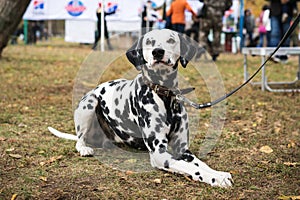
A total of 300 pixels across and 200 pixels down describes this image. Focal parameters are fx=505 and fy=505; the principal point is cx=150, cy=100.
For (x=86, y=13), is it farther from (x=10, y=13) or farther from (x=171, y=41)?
(x=171, y=41)

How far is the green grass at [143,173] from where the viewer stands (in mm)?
3453

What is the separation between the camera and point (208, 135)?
5.33 metres

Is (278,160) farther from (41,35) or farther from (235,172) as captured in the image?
(41,35)

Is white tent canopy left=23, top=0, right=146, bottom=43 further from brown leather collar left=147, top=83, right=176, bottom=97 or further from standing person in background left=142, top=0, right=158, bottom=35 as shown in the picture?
brown leather collar left=147, top=83, right=176, bottom=97

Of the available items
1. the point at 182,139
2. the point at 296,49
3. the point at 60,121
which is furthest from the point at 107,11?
the point at 182,139

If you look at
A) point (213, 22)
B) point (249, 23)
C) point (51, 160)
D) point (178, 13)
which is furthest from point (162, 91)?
point (249, 23)

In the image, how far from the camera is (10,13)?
738 centimetres

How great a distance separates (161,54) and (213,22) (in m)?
11.2

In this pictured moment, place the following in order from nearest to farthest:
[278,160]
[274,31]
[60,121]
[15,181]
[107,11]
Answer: [15,181] → [278,160] → [60,121] → [274,31] → [107,11]

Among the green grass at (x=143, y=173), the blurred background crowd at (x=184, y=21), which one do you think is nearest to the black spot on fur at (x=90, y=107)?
the green grass at (x=143, y=173)

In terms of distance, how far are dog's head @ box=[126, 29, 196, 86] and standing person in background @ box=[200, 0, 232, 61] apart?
10.5 m

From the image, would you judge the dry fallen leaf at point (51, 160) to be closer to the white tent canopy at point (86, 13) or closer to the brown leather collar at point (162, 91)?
the brown leather collar at point (162, 91)

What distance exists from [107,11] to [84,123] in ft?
44.7

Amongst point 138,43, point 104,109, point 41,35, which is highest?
point 138,43
